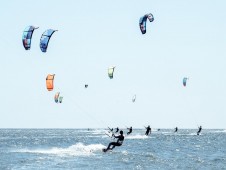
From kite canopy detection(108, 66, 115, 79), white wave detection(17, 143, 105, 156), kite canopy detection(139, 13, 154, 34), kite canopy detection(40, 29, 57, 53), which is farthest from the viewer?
kite canopy detection(108, 66, 115, 79)

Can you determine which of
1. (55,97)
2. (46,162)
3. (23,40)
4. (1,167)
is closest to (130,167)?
(46,162)

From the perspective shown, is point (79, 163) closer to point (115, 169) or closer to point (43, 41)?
point (115, 169)

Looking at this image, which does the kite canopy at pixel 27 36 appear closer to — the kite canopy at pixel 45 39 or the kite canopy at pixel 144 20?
the kite canopy at pixel 45 39

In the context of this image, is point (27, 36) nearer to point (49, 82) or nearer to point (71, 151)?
point (49, 82)

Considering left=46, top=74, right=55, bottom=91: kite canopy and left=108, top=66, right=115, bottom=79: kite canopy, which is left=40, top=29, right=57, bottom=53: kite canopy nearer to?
left=46, top=74, right=55, bottom=91: kite canopy

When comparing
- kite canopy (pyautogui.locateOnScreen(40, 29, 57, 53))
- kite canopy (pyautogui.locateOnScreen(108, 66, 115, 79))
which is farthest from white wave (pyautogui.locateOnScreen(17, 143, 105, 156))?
kite canopy (pyautogui.locateOnScreen(40, 29, 57, 53))

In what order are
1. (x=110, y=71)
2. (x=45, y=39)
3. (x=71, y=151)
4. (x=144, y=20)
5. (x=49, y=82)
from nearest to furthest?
(x=45, y=39) < (x=49, y=82) < (x=144, y=20) < (x=110, y=71) < (x=71, y=151)

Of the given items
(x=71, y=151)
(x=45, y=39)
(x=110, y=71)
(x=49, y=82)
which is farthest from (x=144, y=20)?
(x=71, y=151)

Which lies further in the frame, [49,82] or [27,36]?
[49,82]

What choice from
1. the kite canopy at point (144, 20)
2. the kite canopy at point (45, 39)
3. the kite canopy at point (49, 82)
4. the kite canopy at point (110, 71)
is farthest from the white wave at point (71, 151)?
the kite canopy at point (45, 39)

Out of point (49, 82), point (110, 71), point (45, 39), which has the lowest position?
point (49, 82)

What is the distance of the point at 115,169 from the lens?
24.2 m

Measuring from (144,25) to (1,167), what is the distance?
11.7 meters

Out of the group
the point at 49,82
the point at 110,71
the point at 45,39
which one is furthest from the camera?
the point at 110,71
